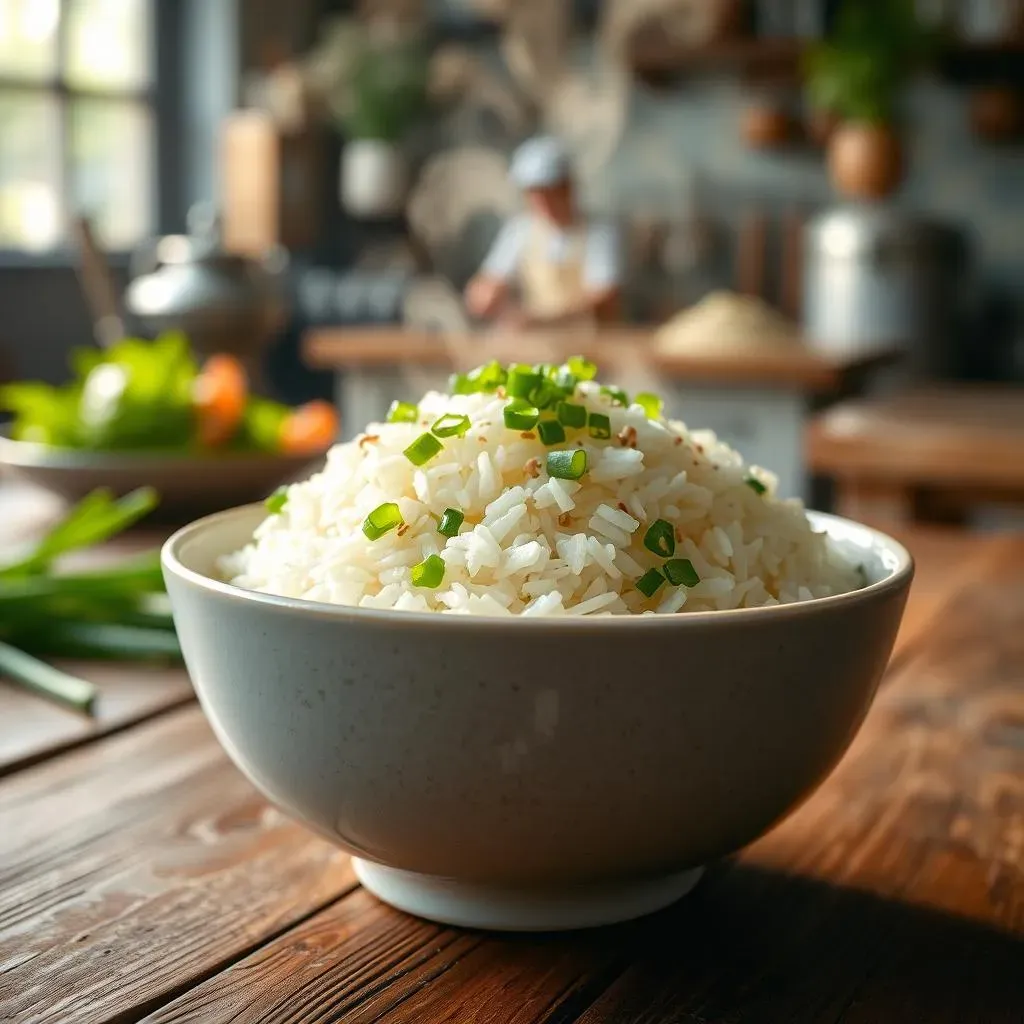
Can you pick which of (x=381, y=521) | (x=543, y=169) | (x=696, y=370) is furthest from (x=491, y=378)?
(x=543, y=169)

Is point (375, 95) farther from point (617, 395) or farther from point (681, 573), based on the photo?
point (681, 573)

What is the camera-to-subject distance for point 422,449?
23.2 inches

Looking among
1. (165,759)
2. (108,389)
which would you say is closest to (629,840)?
(165,759)

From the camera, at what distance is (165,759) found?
2.60 ft

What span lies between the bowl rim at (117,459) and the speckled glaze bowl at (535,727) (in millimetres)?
892

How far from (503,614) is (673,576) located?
76 mm

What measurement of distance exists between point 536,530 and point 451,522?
0.12 feet

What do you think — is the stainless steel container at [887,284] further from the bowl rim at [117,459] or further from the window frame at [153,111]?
the bowl rim at [117,459]

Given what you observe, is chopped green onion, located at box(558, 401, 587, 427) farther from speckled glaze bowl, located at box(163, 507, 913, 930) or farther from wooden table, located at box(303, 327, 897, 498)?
wooden table, located at box(303, 327, 897, 498)

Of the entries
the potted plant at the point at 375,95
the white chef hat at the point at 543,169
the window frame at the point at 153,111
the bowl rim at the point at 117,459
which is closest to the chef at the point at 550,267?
the white chef hat at the point at 543,169

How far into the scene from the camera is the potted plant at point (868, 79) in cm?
444

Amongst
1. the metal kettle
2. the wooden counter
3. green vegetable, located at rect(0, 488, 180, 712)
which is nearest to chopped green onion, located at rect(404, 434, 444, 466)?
green vegetable, located at rect(0, 488, 180, 712)

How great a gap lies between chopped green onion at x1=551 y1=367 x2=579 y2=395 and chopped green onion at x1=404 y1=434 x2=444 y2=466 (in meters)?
0.07

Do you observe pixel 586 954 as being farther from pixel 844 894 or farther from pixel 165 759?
pixel 165 759
